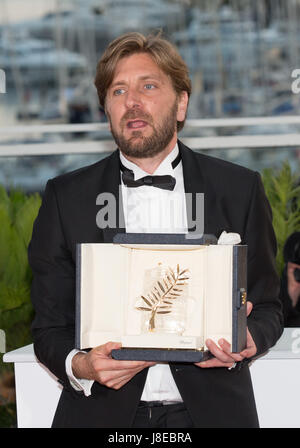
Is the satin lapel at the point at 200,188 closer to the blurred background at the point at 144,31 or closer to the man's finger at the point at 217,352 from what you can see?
the man's finger at the point at 217,352

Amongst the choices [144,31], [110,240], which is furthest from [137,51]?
[144,31]

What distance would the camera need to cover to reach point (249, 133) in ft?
Answer: 17.2

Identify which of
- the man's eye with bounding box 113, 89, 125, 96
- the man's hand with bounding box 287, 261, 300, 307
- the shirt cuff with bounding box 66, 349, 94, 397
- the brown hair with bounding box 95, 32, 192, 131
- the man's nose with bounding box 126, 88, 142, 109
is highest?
the brown hair with bounding box 95, 32, 192, 131

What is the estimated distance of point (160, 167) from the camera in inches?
80.7

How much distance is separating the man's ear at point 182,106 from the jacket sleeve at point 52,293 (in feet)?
1.28

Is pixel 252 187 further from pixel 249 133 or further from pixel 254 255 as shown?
pixel 249 133

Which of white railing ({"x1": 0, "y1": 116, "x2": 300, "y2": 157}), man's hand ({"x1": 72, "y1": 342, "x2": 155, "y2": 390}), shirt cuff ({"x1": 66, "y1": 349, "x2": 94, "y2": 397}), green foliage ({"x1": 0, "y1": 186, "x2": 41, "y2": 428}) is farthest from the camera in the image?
white railing ({"x1": 0, "y1": 116, "x2": 300, "y2": 157})

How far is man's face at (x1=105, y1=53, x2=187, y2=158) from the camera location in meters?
1.92

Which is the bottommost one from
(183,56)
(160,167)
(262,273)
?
(262,273)

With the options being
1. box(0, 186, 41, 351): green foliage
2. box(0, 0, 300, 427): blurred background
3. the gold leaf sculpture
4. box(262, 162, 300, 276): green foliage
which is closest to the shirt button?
the gold leaf sculpture

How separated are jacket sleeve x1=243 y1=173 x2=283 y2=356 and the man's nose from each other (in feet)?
1.13

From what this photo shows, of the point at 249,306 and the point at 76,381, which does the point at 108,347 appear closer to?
the point at 76,381

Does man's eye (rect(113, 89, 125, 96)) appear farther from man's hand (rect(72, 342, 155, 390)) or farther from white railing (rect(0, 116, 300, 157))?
white railing (rect(0, 116, 300, 157))

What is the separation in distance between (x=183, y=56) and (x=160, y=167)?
3.47 meters
